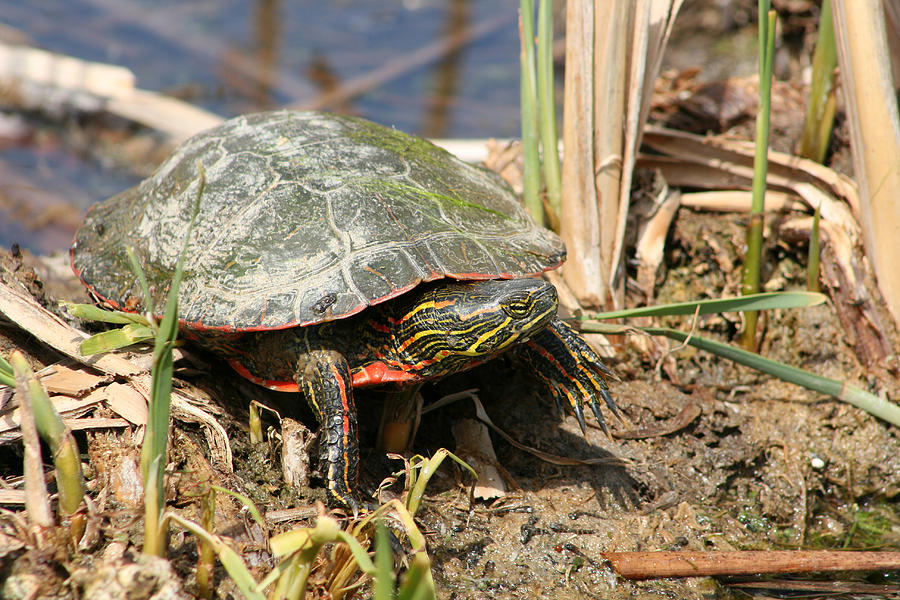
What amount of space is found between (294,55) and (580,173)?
20.9 feet

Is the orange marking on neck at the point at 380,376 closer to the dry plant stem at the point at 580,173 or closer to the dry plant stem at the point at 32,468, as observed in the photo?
the dry plant stem at the point at 32,468

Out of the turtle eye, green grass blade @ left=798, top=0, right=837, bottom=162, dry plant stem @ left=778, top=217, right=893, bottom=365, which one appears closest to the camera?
the turtle eye

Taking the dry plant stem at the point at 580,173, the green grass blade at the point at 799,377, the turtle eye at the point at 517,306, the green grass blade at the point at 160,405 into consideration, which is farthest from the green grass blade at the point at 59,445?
the dry plant stem at the point at 580,173

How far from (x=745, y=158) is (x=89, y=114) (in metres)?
5.53

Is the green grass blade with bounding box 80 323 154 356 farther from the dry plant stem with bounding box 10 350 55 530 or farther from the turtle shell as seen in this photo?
the dry plant stem with bounding box 10 350 55 530

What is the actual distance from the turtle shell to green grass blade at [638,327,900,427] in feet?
2.36

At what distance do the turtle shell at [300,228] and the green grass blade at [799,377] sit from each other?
2.36 ft

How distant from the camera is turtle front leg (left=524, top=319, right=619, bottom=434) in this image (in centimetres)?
329

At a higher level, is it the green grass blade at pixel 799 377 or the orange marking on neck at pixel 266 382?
the orange marking on neck at pixel 266 382

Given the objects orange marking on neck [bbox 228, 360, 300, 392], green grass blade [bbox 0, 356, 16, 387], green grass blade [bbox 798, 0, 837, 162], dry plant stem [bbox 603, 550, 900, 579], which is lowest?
dry plant stem [bbox 603, 550, 900, 579]

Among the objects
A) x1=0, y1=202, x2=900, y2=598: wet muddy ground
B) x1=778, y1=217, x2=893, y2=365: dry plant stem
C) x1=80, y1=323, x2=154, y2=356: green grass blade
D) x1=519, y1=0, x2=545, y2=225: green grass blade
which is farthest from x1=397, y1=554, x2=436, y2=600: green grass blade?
x1=778, y1=217, x2=893, y2=365: dry plant stem

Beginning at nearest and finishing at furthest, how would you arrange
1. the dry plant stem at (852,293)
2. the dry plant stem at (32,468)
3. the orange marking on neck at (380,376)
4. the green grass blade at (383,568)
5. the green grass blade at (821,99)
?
the green grass blade at (383,568)
the dry plant stem at (32,468)
the orange marking on neck at (380,376)
the dry plant stem at (852,293)
the green grass blade at (821,99)

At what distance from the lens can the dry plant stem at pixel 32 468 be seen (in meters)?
2.29

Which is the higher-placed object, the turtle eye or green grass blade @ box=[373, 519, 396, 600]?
the turtle eye
